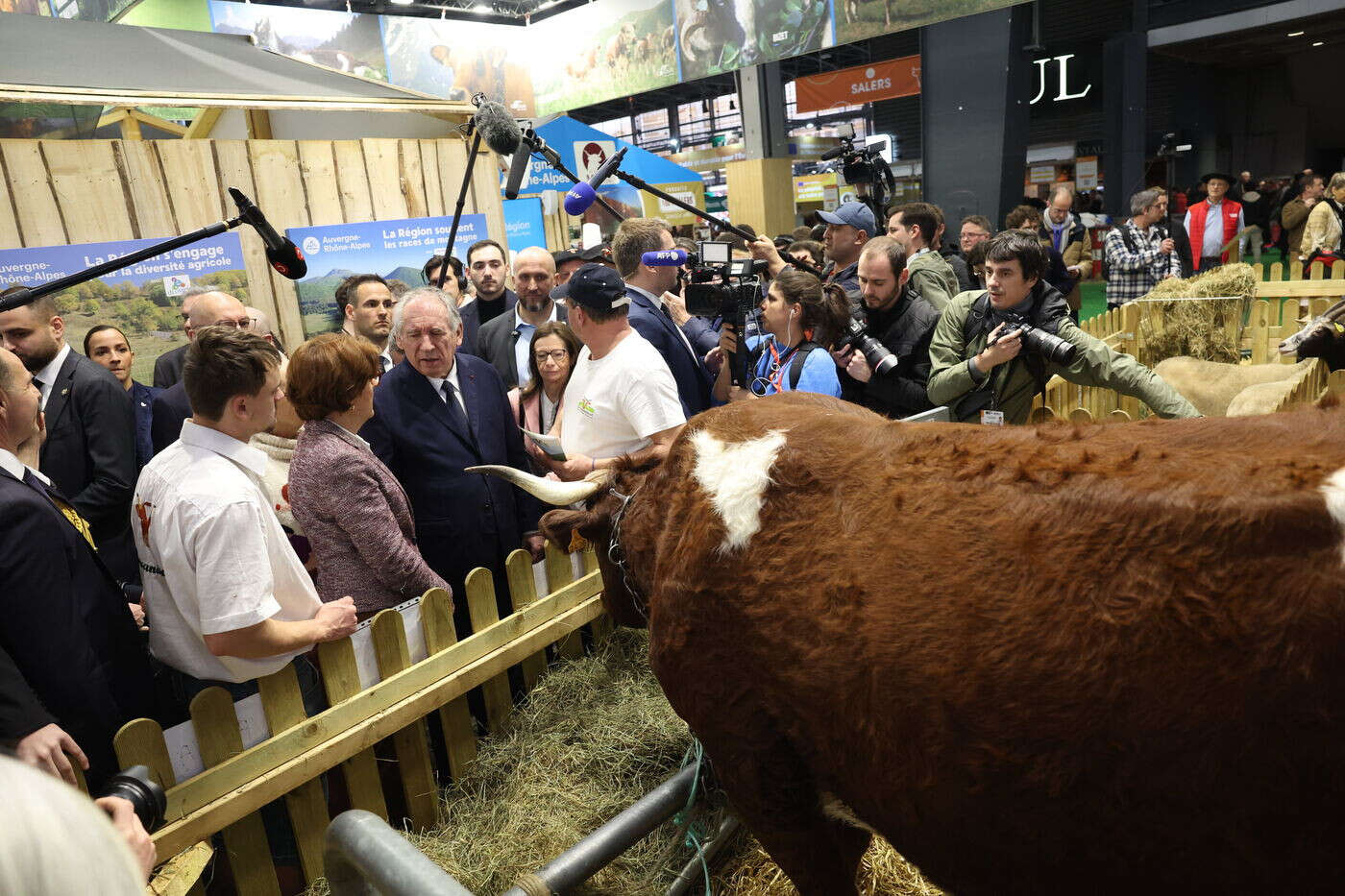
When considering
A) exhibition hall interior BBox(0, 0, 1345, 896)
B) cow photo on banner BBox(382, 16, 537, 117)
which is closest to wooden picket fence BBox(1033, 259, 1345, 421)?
exhibition hall interior BBox(0, 0, 1345, 896)

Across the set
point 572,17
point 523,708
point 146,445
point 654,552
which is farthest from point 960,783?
point 572,17

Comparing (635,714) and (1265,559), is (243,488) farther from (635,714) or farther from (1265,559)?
(1265,559)

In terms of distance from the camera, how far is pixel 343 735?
247cm

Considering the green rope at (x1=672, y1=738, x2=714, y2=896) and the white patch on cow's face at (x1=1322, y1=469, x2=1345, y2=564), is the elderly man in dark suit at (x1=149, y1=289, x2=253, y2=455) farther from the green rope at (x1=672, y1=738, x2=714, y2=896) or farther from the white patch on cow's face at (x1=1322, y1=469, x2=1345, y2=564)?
the white patch on cow's face at (x1=1322, y1=469, x2=1345, y2=564)

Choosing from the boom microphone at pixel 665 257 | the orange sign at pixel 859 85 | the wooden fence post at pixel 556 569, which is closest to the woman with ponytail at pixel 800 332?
the boom microphone at pixel 665 257

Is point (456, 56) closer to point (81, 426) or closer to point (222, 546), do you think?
point (81, 426)

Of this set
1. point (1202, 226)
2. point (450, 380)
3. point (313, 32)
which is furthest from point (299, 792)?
point (313, 32)

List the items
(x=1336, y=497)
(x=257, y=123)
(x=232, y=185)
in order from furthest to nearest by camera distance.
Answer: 1. (x=257, y=123)
2. (x=232, y=185)
3. (x=1336, y=497)

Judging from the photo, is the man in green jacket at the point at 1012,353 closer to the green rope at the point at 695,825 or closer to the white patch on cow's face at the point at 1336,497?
the green rope at the point at 695,825

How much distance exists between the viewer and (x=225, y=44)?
7266 mm

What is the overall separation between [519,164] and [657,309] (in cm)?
111

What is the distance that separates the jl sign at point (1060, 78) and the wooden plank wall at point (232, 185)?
29.8ft

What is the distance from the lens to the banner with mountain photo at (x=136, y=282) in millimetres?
5008

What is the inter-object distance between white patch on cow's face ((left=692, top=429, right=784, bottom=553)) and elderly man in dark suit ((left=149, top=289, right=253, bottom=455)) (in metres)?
2.15
